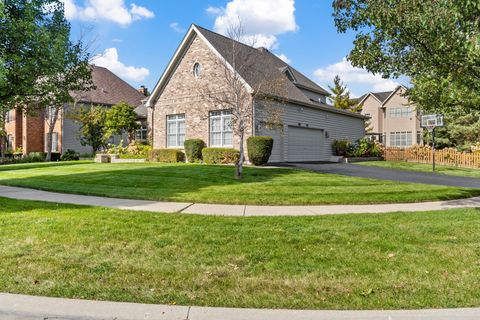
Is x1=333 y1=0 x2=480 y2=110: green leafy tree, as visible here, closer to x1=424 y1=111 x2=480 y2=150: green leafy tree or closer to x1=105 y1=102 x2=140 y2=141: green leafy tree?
x1=105 y1=102 x2=140 y2=141: green leafy tree

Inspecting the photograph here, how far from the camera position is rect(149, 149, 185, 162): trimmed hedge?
23.1 m

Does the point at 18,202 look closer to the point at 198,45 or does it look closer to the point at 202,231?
the point at 202,231

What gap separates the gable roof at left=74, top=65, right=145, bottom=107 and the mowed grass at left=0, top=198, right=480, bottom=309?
102 ft

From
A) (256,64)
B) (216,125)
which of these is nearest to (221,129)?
(216,125)

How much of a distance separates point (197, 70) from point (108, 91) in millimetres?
18875

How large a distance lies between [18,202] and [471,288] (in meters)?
9.66

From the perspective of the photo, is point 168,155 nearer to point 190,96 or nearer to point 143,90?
point 190,96

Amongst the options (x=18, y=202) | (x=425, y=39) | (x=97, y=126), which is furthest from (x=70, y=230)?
(x=97, y=126)

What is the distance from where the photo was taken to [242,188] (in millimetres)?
11688

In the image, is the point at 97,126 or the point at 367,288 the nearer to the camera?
the point at 367,288

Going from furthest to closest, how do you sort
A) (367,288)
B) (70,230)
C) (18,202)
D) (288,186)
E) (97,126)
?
(97,126) < (288,186) < (18,202) < (70,230) < (367,288)

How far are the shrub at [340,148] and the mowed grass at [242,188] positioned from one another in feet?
42.3

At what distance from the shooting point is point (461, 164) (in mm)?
25469

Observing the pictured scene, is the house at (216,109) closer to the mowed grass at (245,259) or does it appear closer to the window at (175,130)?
the window at (175,130)
